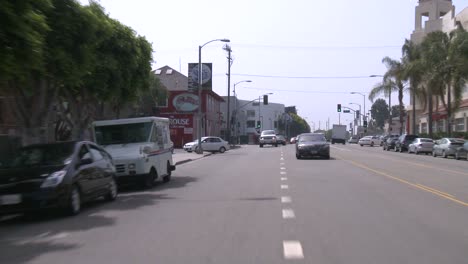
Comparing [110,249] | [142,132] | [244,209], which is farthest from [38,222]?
[142,132]

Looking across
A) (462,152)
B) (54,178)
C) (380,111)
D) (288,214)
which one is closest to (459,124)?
(462,152)

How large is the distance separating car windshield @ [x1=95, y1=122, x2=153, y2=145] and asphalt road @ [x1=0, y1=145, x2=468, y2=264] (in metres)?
2.12

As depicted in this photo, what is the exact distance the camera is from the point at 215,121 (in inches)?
3369

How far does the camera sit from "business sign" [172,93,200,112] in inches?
2680

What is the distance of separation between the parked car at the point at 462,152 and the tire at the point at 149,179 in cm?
2538

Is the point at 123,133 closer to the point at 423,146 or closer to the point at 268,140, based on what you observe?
the point at 423,146

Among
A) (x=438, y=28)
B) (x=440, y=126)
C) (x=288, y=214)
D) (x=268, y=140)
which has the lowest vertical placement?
(x=288, y=214)

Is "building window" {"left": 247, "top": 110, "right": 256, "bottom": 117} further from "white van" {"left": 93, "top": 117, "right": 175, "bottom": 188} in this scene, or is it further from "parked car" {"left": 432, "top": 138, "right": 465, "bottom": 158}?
"white van" {"left": 93, "top": 117, "right": 175, "bottom": 188}

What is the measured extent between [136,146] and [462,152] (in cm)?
2660

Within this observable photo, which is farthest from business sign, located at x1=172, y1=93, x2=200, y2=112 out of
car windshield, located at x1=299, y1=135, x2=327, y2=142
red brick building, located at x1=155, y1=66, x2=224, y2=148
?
car windshield, located at x1=299, y1=135, x2=327, y2=142

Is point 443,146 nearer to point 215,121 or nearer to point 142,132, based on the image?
point 142,132

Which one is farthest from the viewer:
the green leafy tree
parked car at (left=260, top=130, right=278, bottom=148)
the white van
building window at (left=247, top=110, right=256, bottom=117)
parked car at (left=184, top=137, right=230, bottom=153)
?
the green leafy tree

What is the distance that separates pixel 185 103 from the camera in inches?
2689

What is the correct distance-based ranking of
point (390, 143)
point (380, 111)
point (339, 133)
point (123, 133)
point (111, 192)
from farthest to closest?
point (380, 111) → point (339, 133) → point (390, 143) → point (123, 133) → point (111, 192)
